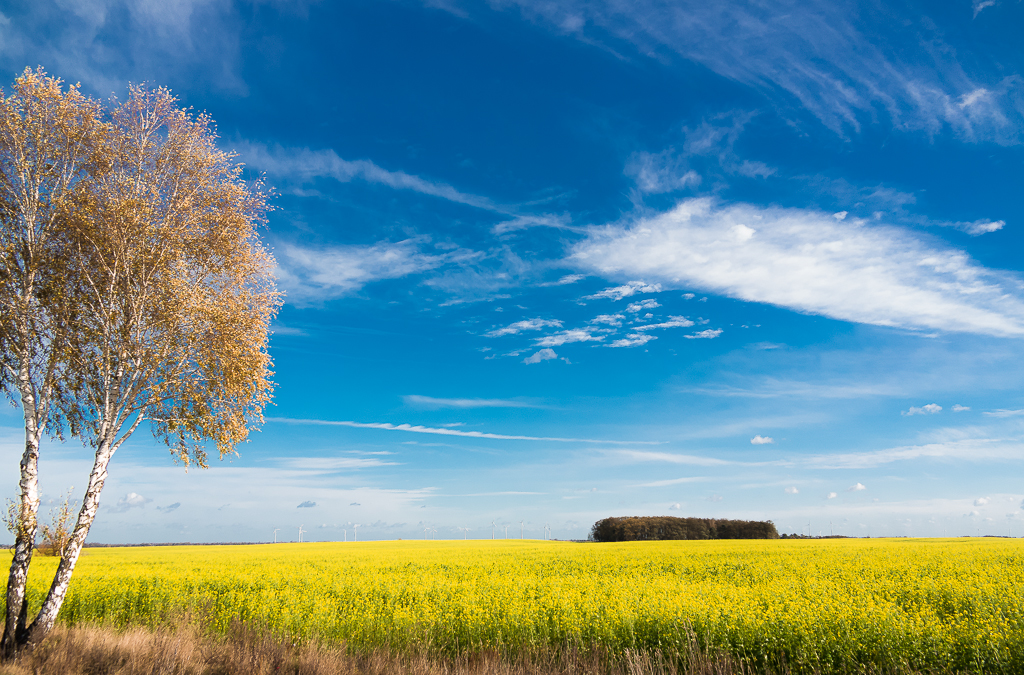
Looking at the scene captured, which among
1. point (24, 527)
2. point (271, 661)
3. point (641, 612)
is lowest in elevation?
point (271, 661)

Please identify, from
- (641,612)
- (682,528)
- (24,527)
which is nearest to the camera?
(24,527)

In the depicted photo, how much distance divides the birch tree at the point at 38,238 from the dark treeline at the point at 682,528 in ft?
393

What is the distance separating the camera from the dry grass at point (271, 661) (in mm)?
11922

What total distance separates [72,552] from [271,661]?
6.75 metres

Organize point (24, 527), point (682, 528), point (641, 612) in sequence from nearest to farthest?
point (24, 527) < point (641, 612) < point (682, 528)

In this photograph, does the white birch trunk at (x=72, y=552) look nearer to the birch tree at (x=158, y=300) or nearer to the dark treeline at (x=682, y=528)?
the birch tree at (x=158, y=300)

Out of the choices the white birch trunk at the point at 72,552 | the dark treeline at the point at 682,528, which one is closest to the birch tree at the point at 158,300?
the white birch trunk at the point at 72,552

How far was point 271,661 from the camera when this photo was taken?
1246cm

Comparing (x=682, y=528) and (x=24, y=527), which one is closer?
(x=24, y=527)

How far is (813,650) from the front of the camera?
38.7 ft

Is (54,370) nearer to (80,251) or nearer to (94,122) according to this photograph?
(80,251)

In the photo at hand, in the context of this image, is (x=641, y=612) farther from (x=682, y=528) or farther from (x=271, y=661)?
(x=682, y=528)

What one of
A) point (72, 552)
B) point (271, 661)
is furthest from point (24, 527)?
point (271, 661)

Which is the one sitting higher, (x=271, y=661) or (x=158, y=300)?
(x=158, y=300)
